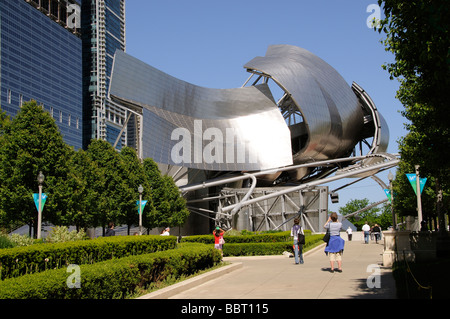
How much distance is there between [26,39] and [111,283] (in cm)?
12022

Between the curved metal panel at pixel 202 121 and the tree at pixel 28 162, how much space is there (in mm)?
20450

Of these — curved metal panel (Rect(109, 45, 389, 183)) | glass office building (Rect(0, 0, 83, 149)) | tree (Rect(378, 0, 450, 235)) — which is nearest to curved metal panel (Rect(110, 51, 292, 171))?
curved metal panel (Rect(109, 45, 389, 183))

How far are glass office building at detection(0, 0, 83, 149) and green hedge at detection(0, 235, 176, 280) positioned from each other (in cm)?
8939

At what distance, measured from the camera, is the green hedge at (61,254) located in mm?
9750

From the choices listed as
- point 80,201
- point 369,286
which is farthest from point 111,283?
point 80,201

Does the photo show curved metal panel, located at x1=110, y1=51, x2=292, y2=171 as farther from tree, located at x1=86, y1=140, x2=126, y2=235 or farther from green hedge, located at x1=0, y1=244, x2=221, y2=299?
green hedge, located at x1=0, y1=244, x2=221, y2=299

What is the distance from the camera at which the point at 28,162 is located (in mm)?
27281

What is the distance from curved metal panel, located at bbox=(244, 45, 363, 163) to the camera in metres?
59.2

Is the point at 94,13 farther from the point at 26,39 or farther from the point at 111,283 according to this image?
the point at 111,283

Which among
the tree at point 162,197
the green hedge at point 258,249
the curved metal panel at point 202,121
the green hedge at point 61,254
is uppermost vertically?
the curved metal panel at point 202,121

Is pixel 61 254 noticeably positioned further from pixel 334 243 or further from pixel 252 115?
pixel 252 115

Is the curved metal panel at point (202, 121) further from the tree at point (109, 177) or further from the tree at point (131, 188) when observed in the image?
the tree at point (109, 177)

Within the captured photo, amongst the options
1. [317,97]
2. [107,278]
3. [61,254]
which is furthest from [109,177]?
[317,97]

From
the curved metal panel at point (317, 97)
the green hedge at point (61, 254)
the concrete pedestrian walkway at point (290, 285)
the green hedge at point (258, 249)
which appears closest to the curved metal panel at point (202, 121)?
the curved metal panel at point (317, 97)
